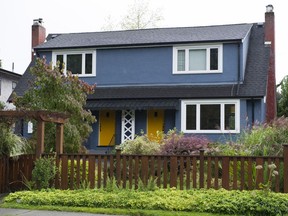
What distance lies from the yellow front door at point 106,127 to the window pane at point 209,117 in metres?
4.75

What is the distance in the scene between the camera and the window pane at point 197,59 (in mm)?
21578

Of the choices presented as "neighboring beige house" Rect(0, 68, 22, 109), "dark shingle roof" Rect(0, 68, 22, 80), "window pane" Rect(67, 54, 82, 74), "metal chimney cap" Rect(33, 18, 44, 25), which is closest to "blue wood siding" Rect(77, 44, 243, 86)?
"window pane" Rect(67, 54, 82, 74)

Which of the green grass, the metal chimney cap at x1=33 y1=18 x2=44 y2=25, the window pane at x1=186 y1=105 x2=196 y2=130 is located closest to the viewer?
the green grass

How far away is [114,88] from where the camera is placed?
22750 mm

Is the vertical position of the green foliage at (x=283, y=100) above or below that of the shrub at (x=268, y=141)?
above

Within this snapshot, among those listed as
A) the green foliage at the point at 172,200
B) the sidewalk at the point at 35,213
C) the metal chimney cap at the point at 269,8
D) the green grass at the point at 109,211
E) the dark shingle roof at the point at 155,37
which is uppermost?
the metal chimney cap at the point at 269,8

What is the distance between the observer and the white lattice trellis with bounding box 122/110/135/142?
22109mm

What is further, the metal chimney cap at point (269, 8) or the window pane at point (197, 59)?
the metal chimney cap at point (269, 8)

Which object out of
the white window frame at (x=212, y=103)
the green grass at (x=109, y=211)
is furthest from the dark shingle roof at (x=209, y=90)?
the green grass at (x=109, y=211)

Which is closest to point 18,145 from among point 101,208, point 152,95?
point 101,208

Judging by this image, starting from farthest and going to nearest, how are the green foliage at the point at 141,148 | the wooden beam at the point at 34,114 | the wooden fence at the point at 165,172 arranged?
1. the green foliage at the point at 141,148
2. the wooden beam at the point at 34,114
3. the wooden fence at the point at 165,172

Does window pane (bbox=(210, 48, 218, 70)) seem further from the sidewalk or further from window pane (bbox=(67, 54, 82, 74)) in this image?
the sidewalk

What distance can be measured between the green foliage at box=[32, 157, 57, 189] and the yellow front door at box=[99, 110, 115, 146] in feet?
39.3

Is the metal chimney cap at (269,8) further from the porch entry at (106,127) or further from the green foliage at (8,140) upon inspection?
the green foliage at (8,140)
